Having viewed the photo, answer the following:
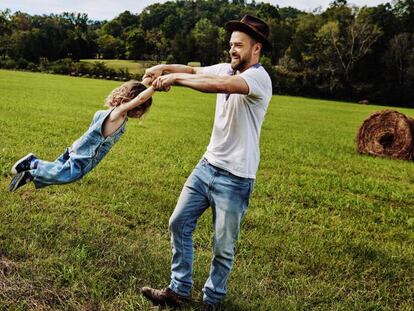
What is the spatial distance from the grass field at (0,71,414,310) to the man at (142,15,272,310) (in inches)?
12.9

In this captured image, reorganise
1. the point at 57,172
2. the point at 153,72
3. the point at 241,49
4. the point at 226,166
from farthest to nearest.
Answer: the point at 153,72 → the point at 57,172 → the point at 226,166 → the point at 241,49

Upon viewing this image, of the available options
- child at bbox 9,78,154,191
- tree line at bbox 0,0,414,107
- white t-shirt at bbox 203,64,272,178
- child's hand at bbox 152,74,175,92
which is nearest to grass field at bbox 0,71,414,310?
child at bbox 9,78,154,191

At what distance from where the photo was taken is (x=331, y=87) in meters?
60.8

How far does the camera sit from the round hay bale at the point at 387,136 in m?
14.3

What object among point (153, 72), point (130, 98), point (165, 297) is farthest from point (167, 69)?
point (165, 297)

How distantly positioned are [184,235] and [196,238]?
1.68 metres

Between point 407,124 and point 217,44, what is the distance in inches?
2616

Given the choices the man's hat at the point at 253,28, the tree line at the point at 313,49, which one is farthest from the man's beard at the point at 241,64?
the tree line at the point at 313,49

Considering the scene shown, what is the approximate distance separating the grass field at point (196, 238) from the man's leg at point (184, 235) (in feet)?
0.55

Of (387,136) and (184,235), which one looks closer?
(184,235)

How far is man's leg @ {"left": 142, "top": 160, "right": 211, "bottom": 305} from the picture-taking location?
420cm

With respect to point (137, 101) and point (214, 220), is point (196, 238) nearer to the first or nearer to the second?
point (214, 220)

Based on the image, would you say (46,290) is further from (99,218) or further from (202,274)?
(99,218)

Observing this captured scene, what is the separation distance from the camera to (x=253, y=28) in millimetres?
3771
